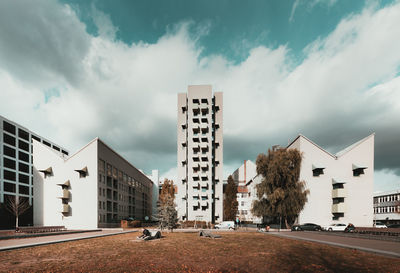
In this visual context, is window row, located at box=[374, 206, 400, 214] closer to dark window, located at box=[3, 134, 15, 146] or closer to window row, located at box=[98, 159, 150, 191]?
window row, located at box=[98, 159, 150, 191]

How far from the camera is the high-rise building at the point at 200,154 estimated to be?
61.2 metres

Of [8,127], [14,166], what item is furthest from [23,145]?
[14,166]

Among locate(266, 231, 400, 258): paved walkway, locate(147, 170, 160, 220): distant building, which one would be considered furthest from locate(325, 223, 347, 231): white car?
locate(147, 170, 160, 220): distant building

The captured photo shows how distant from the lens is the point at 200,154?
6272 cm

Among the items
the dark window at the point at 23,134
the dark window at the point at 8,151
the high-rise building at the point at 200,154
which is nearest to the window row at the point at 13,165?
the dark window at the point at 8,151

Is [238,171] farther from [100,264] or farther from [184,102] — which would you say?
[100,264]

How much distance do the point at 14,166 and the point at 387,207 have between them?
121m

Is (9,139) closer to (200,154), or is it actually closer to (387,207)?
(200,154)

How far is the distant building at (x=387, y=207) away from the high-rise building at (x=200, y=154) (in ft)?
177

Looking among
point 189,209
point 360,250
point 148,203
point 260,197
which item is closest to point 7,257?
point 360,250

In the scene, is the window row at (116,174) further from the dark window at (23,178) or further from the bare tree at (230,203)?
the dark window at (23,178)

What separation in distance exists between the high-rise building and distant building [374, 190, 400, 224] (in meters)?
54.0

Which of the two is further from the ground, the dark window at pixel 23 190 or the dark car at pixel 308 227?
the dark window at pixel 23 190

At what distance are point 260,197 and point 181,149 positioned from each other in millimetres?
28323
